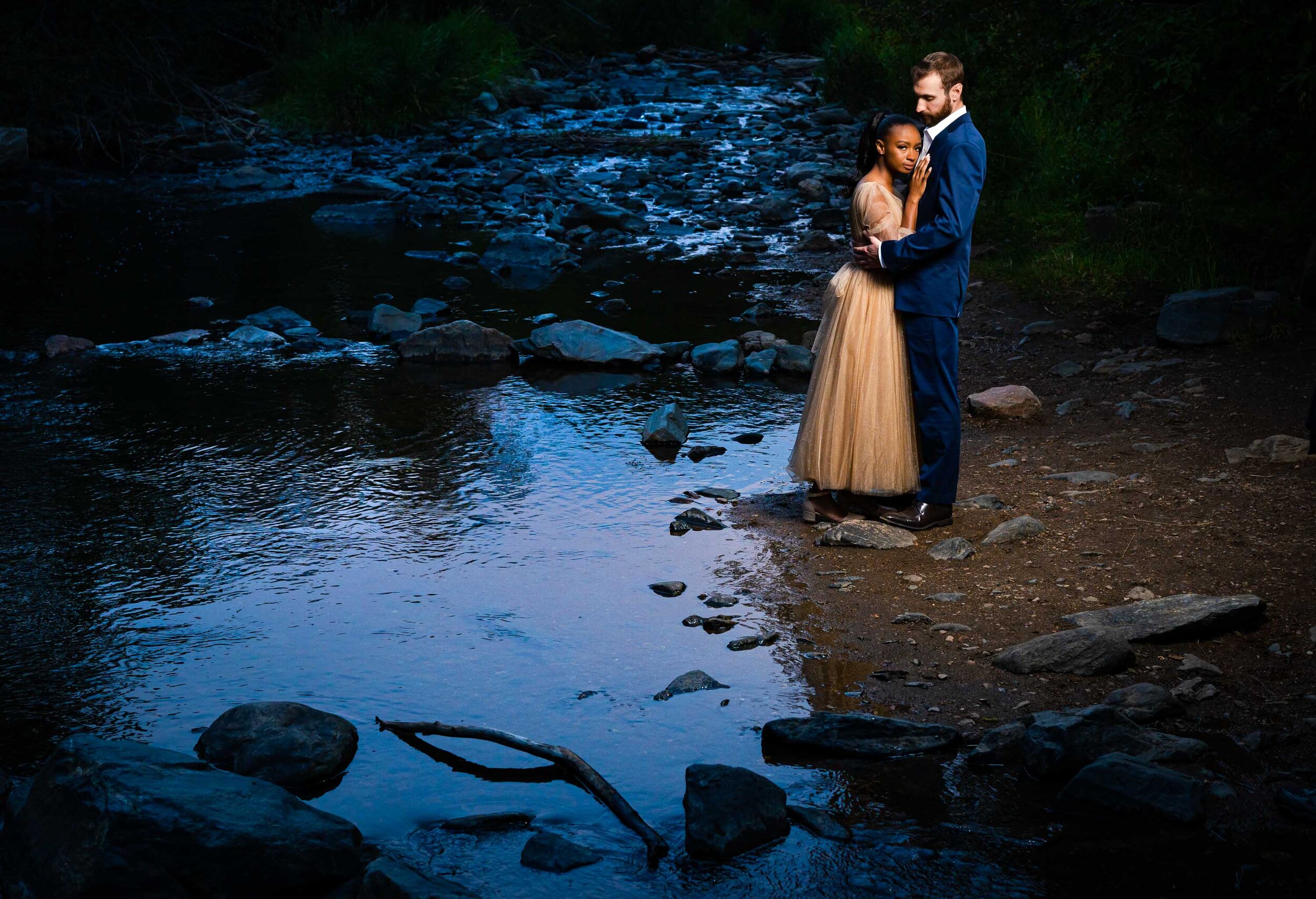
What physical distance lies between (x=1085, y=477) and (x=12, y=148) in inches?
549

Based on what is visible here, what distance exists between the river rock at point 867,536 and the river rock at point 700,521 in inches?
17.3

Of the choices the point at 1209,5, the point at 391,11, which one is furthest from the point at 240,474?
the point at 391,11

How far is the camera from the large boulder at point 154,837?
2.60 meters

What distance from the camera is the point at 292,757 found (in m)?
3.29

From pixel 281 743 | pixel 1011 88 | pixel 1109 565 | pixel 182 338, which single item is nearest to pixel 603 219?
pixel 1011 88

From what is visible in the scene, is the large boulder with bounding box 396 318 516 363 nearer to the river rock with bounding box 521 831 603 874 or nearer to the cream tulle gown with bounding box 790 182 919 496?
the cream tulle gown with bounding box 790 182 919 496

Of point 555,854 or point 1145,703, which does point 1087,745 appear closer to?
point 1145,703

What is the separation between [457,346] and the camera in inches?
309

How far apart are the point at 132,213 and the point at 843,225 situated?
788 cm

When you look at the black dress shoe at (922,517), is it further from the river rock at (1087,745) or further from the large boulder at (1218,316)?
the large boulder at (1218,316)

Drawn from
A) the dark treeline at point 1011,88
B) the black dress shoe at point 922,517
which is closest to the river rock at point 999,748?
the black dress shoe at point 922,517

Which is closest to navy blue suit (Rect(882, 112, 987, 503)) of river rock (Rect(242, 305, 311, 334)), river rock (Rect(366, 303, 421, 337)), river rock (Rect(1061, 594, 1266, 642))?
river rock (Rect(1061, 594, 1266, 642))

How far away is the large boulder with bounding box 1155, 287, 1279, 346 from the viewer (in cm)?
705

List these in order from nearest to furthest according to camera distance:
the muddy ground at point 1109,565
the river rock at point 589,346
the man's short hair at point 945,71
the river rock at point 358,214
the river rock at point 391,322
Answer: the muddy ground at point 1109,565 → the man's short hair at point 945,71 → the river rock at point 589,346 → the river rock at point 391,322 → the river rock at point 358,214
